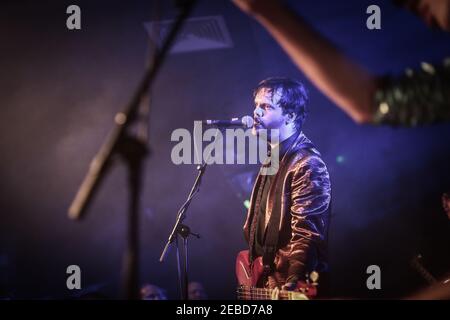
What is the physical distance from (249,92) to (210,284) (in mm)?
3452

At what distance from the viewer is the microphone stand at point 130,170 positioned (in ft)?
4.17

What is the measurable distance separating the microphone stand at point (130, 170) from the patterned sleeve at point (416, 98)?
0.71m

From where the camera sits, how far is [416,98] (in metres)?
0.98

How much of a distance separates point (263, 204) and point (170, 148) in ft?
12.0

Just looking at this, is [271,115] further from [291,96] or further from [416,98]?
[416,98]

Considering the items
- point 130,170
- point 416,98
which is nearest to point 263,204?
point 130,170

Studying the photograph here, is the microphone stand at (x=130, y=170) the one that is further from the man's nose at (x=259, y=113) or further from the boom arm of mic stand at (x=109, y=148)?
the man's nose at (x=259, y=113)

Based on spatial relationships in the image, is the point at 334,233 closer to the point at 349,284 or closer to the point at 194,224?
the point at 349,284

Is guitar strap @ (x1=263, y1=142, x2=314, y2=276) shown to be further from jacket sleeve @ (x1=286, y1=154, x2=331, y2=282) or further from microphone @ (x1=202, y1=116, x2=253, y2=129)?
microphone @ (x1=202, y1=116, x2=253, y2=129)

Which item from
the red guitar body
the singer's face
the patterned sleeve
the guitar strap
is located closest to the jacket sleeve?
the guitar strap

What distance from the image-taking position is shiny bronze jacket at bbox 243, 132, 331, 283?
280cm

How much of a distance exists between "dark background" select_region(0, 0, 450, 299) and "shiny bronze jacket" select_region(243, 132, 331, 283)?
2615 mm

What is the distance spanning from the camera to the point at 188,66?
6.23 meters
